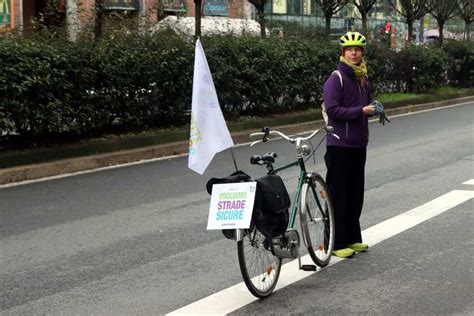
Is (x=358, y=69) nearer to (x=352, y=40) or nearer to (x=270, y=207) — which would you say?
(x=352, y=40)

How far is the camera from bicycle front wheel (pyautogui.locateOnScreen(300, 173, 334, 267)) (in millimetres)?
5508

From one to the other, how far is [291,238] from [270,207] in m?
0.42

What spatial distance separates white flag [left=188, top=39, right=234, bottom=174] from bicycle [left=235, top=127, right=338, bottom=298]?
273 mm

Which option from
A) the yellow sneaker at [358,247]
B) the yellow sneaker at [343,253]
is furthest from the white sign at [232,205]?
the yellow sneaker at [358,247]

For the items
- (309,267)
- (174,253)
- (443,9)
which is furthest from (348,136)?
(443,9)

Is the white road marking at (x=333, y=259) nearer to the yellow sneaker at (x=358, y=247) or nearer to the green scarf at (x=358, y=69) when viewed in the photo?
the yellow sneaker at (x=358, y=247)

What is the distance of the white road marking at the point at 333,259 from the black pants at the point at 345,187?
0.86 feet

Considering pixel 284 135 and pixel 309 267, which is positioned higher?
pixel 284 135

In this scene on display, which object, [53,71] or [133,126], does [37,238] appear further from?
[133,126]

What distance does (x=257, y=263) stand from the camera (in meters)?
5.05

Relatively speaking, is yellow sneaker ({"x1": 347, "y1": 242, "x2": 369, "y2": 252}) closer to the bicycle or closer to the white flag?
the bicycle

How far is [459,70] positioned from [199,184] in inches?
794

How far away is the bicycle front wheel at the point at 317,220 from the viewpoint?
18.1ft

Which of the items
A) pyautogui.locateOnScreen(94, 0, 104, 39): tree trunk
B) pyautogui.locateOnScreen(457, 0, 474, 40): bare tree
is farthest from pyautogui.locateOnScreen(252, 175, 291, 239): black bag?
pyautogui.locateOnScreen(457, 0, 474, 40): bare tree
